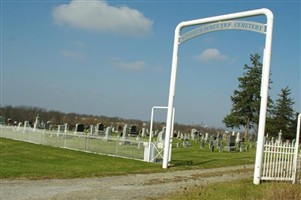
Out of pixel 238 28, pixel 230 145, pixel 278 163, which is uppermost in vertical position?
pixel 238 28

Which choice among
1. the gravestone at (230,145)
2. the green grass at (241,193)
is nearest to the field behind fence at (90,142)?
the green grass at (241,193)

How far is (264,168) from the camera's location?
13.5 m

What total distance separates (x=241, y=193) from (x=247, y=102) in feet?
169

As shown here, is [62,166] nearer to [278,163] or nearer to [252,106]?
[278,163]

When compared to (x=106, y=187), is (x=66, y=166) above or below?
below

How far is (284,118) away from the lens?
5716cm

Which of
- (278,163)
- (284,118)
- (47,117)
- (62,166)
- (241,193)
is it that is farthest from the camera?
(47,117)

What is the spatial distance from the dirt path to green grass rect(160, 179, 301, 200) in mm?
969

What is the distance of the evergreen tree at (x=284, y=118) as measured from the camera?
55.9 metres

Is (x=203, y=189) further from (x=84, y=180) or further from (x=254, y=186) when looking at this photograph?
(x=84, y=180)

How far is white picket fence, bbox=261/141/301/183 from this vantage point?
13445 mm

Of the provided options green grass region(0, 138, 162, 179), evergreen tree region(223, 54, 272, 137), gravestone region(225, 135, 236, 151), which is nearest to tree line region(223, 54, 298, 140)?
evergreen tree region(223, 54, 272, 137)

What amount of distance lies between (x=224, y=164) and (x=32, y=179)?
1025 centimetres

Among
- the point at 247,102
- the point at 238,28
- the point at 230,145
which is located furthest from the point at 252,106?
the point at 238,28
